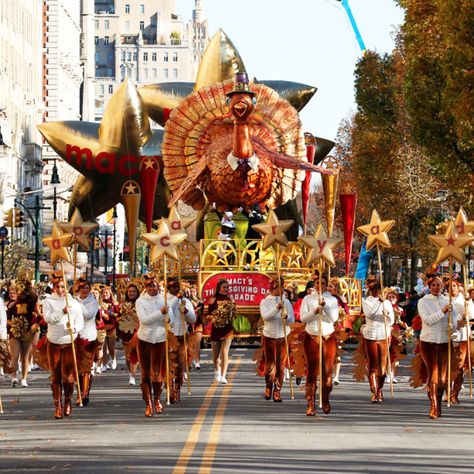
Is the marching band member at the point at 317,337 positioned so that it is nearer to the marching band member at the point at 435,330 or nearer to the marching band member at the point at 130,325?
the marching band member at the point at 435,330

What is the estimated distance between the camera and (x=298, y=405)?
923 inches

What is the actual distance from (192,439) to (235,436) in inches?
22.6

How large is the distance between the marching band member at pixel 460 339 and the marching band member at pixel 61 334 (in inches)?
186

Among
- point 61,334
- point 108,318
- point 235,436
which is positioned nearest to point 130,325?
point 61,334

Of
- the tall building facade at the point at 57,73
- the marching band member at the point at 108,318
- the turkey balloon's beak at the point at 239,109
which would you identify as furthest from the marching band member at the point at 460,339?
the tall building facade at the point at 57,73

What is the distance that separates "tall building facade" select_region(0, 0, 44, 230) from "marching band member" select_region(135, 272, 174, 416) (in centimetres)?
5499

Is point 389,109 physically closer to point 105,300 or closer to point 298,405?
point 105,300

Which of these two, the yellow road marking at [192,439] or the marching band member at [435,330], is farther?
the marching band member at [435,330]

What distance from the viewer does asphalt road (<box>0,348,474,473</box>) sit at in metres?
15.2

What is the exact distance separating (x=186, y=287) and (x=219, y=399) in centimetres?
1111

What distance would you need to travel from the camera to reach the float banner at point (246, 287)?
37875mm

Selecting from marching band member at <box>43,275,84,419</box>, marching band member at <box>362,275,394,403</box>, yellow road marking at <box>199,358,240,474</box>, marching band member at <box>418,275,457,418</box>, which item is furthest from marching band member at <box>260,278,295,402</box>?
marching band member at <box>43,275,84,419</box>

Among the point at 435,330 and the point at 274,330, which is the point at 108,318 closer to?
the point at 274,330

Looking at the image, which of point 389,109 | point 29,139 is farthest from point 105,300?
point 29,139
